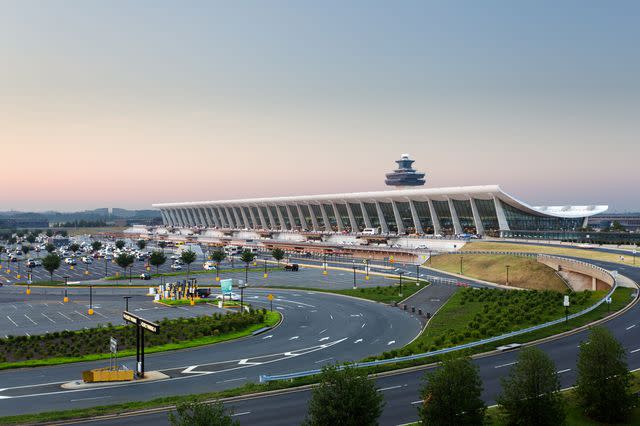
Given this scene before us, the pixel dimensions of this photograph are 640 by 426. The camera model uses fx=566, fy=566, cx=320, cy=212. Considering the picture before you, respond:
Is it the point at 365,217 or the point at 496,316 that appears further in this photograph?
the point at 365,217

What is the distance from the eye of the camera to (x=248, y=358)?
131 feet

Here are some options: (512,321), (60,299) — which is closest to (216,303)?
(60,299)

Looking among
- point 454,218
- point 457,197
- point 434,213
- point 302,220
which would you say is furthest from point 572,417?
point 302,220

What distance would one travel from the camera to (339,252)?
143 meters

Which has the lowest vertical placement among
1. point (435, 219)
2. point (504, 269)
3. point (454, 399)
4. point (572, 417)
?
point (504, 269)

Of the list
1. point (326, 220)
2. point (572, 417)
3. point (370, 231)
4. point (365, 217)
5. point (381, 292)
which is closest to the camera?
point (572, 417)

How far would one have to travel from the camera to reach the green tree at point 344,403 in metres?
17.3

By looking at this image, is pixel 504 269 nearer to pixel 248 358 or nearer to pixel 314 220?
pixel 248 358

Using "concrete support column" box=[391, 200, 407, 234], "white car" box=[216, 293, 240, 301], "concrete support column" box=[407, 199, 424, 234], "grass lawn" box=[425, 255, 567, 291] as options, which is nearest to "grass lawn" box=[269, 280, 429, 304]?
"white car" box=[216, 293, 240, 301]

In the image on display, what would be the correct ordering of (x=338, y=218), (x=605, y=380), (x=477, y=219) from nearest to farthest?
(x=605, y=380), (x=477, y=219), (x=338, y=218)

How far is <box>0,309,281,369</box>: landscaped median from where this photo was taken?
4041 cm

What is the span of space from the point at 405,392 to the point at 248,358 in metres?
15.7

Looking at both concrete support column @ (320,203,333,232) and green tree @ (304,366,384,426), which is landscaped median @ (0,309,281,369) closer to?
green tree @ (304,366,384,426)

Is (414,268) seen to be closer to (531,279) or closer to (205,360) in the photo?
(531,279)
